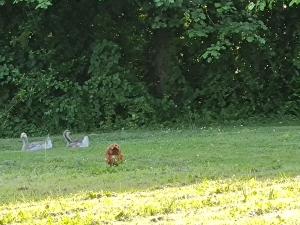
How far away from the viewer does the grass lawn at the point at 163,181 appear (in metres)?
5.66

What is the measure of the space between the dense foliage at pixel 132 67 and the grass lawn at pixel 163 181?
10.1ft

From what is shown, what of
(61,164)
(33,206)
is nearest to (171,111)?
(61,164)

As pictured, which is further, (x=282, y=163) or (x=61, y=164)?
(x=61, y=164)

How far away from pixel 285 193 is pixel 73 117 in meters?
10.7

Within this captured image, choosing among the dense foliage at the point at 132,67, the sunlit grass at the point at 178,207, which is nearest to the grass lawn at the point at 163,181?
the sunlit grass at the point at 178,207

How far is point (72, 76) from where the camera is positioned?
17.4 meters

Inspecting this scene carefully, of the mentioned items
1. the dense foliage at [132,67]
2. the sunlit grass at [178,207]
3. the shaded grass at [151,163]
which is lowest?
the shaded grass at [151,163]

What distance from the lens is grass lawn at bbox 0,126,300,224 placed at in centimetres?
566

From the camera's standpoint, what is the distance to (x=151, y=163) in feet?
31.8

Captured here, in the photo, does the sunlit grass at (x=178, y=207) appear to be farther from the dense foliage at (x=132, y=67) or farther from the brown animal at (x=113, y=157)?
the dense foliage at (x=132, y=67)

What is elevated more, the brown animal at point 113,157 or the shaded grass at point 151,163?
the brown animal at point 113,157

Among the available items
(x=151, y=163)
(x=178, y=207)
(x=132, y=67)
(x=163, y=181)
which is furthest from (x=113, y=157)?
(x=132, y=67)

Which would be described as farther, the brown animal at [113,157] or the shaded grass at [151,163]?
the brown animal at [113,157]

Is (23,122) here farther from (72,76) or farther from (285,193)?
(285,193)
